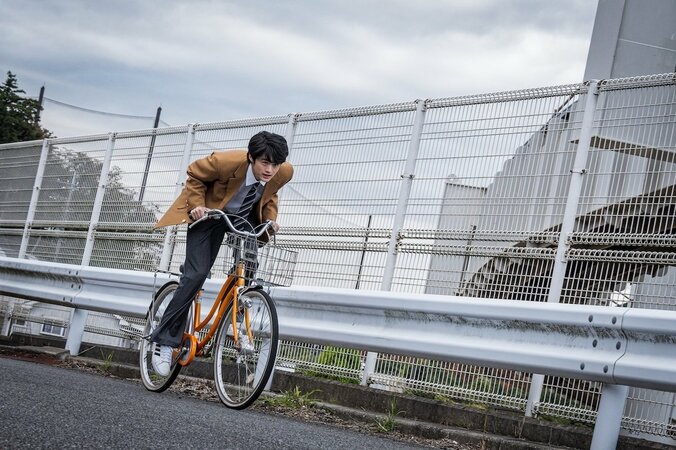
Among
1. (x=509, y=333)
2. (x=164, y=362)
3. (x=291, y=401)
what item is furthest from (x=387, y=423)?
(x=164, y=362)

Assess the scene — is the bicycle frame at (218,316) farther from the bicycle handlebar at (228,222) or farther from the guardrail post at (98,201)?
the guardrail post at (98,201)

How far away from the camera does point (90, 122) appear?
1394 inches

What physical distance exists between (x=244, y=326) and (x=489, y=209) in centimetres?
229

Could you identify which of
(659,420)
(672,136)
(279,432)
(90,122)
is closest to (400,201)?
(672,136)

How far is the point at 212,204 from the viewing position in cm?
721

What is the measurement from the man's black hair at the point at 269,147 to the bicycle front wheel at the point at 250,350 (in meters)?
0.89

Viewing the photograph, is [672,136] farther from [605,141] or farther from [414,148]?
[414,148]

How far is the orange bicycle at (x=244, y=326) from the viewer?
636 cm

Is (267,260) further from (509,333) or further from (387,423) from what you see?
(509,333)

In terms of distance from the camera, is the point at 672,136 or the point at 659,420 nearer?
the point at 659,420

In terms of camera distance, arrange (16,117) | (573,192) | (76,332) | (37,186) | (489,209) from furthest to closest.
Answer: (16,117) < (37,186) < (76,332) < (489,209) < (573,192)

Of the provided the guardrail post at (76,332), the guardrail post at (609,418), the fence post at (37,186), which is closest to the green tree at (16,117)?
the fence post at (37,186)

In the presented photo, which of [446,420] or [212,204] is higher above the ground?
[212,204]

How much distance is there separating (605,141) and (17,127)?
152 feet
